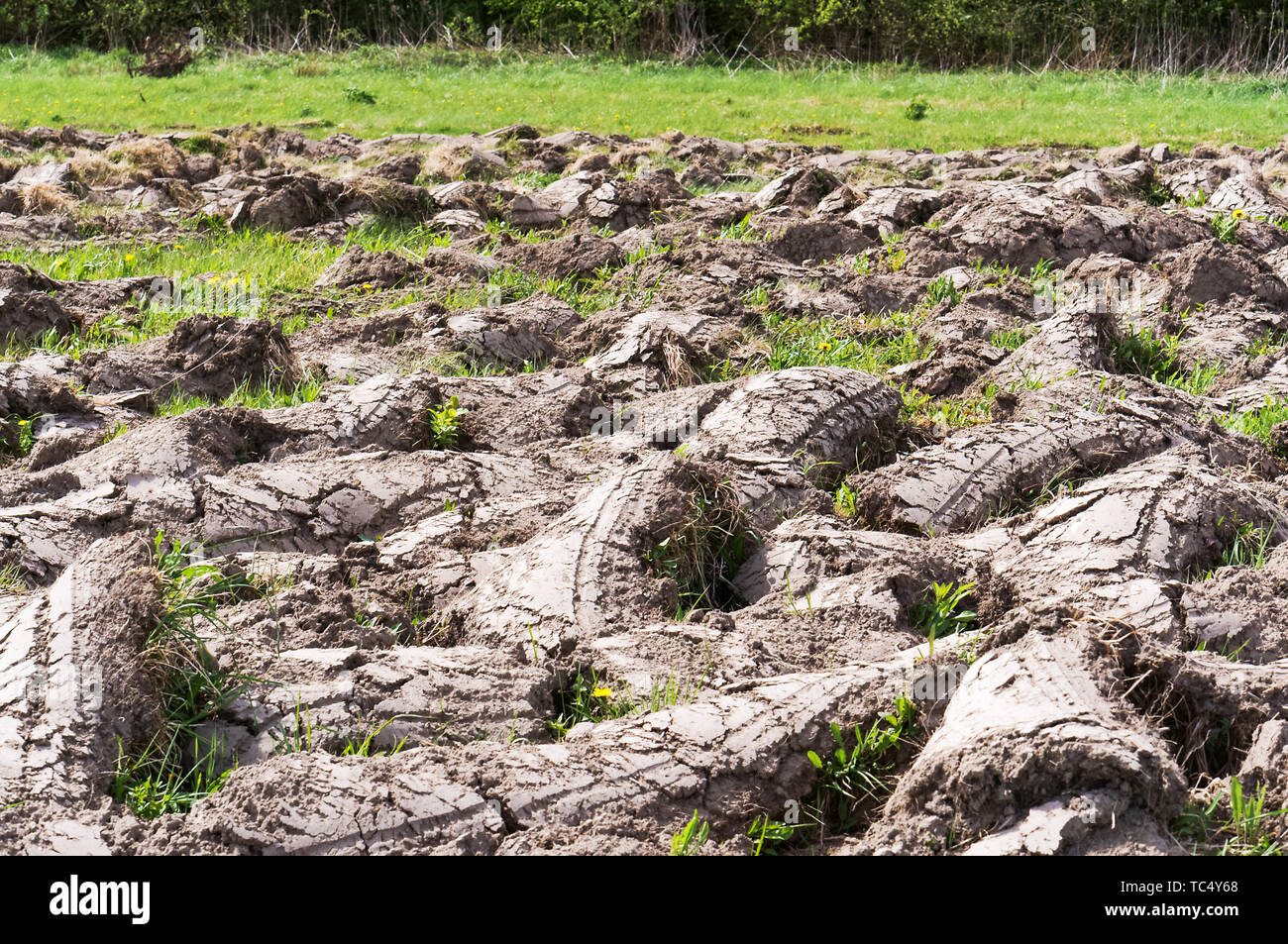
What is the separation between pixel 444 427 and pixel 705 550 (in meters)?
1.40

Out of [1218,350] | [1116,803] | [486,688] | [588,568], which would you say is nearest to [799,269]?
[1218,350]

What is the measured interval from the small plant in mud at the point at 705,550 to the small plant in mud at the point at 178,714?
1.28m

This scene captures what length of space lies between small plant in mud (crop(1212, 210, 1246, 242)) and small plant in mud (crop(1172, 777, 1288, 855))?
558cm

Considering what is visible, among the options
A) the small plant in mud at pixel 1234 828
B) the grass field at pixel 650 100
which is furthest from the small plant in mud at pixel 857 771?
the grass field at pixel 650 100

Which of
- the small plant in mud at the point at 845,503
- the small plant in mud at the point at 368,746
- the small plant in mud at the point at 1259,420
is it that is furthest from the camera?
the small plant in mud at the point at 1259,420

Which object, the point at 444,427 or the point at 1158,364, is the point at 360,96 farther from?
the point at 1158,364

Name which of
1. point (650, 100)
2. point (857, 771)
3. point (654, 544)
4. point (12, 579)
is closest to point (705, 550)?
point (654, 544)

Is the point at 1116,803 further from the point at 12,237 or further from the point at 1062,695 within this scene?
the point at 12,237

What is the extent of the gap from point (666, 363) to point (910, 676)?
101 inches

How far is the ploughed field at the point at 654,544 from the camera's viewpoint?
7.84ft

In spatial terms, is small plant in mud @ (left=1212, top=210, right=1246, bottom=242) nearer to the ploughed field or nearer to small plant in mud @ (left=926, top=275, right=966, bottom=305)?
the ploughed field

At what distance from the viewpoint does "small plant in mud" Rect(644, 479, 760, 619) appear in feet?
11.2

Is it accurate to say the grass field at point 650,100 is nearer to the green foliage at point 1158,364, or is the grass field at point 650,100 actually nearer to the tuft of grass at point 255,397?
the green foliage at point 1158,364

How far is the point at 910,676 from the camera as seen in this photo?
2.78 meters
